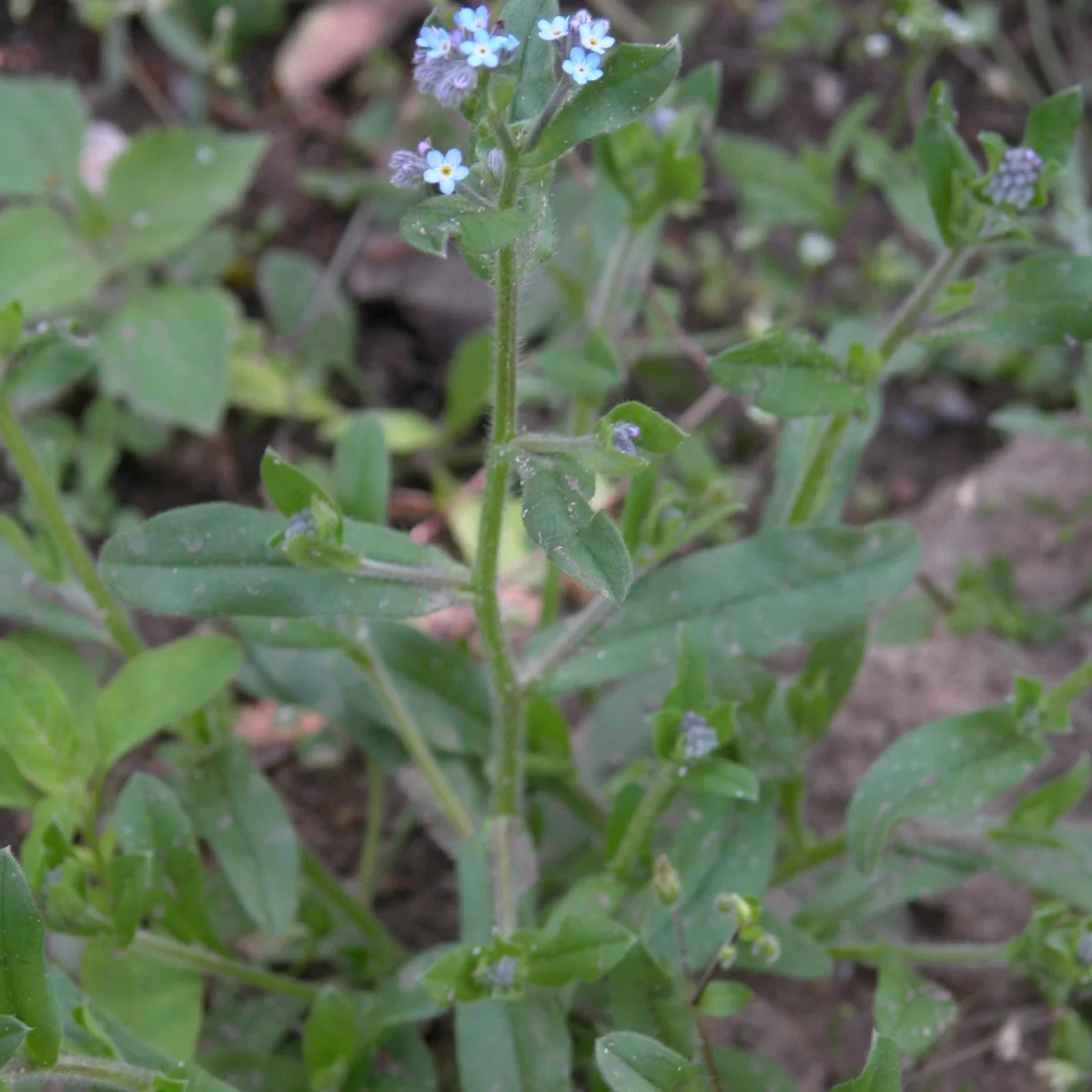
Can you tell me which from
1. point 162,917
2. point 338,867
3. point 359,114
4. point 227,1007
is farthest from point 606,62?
point 359,114

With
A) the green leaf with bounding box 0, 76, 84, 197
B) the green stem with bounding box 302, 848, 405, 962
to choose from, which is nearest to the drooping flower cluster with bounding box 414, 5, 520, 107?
the green stem with bounding box 302, 848, 405, 962

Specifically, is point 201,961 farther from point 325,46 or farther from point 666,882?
point 325,46

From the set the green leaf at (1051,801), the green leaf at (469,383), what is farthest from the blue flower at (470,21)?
the green leaf at (469,383)

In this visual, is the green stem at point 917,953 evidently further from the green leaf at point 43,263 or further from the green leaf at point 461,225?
the green leaf at point 43,263

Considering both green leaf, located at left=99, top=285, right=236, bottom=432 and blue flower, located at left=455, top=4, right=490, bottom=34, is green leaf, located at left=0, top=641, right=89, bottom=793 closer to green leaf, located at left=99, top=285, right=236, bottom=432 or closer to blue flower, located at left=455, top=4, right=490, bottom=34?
green leaf, located at left=99, top=285, right=236, bottom=432

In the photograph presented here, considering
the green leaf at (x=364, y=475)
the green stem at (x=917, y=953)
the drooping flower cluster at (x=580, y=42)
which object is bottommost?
the green stem at (x=917, y=953)

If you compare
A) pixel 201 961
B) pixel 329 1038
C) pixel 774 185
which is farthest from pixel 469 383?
pixel 329 1038

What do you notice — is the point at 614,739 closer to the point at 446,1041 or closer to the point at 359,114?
the point at 446,1041
